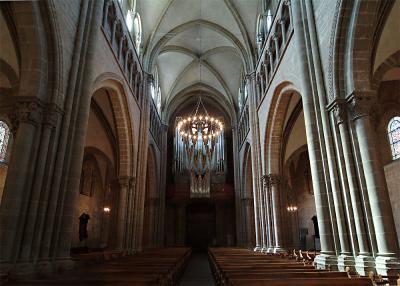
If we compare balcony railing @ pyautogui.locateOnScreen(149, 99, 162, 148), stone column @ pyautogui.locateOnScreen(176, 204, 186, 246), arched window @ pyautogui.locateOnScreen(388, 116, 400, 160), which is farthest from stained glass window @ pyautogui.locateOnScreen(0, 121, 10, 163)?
arched window @ pyautogui.locateOnScreen(388, 116, 400, 160)

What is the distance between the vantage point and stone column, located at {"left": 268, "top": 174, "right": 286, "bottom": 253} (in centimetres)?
1507

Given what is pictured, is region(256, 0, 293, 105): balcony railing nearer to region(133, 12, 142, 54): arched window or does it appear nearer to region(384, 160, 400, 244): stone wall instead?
region(384, 160, 400, 244): stone wall

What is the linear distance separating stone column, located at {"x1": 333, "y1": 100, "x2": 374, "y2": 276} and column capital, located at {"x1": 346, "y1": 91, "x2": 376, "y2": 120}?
31cm

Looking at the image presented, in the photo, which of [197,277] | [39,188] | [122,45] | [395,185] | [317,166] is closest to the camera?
[39,188]

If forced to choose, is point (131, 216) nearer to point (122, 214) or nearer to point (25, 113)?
point (122, 214)

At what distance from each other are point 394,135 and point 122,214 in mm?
14492

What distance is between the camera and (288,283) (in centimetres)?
449

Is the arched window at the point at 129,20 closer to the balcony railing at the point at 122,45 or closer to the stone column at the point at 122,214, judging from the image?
the balcony railing at the point at 122,45

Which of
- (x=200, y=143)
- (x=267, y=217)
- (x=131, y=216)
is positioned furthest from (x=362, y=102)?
(x=200, y=143)

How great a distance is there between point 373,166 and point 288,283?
15.1ft

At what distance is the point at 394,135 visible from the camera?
49.7ft

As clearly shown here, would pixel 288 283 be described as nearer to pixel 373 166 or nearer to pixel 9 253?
pixel 373 166


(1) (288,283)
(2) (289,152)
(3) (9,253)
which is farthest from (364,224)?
(2) (289,152)

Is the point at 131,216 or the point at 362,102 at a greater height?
the point at 362,102
